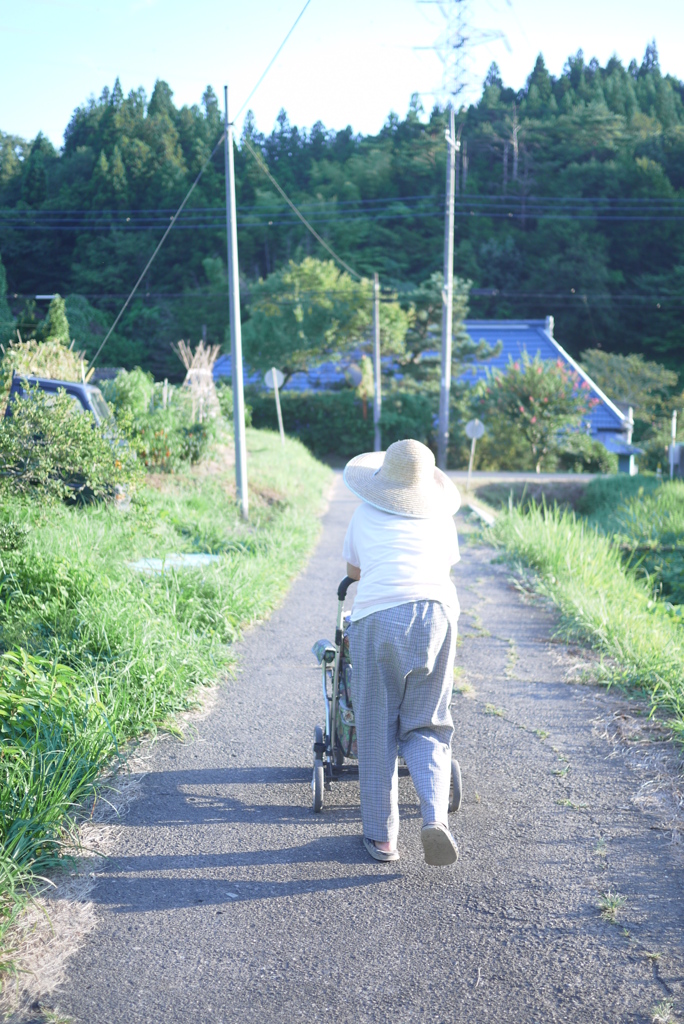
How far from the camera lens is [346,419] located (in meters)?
37.2

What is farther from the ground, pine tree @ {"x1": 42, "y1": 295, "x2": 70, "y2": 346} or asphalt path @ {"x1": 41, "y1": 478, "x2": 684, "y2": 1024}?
pine tree @ {"x1": 42, "y1": 295, "x2": 70, "y2": 346}

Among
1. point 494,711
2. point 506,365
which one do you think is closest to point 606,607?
point 494,711

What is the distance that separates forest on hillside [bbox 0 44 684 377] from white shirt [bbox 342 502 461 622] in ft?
119

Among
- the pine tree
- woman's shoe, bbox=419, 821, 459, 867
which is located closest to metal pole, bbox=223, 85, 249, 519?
woman's shoe, bbox=419, 821, 459, 867

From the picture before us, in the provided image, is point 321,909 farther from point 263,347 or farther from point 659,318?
point 659,318

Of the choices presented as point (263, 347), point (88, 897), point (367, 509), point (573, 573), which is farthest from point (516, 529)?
point (263, 347)

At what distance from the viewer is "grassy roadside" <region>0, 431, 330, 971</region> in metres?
3.60

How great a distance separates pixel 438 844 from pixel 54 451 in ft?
15.0

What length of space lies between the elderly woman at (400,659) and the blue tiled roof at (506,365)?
108ft

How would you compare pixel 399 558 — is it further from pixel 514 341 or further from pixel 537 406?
pixel 514 341

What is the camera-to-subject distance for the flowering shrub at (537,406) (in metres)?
31.2

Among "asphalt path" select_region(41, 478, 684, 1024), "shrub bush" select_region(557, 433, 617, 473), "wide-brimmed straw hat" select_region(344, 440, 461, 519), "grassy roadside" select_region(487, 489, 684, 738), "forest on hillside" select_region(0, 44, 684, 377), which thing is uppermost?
"forest on hillside" select_region(0, 44, 684, 377)

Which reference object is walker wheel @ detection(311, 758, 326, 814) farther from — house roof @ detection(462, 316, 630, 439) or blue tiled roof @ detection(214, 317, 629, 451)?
house roof @ detection(462, 316, 630, 439)

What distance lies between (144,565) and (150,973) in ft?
14.3
